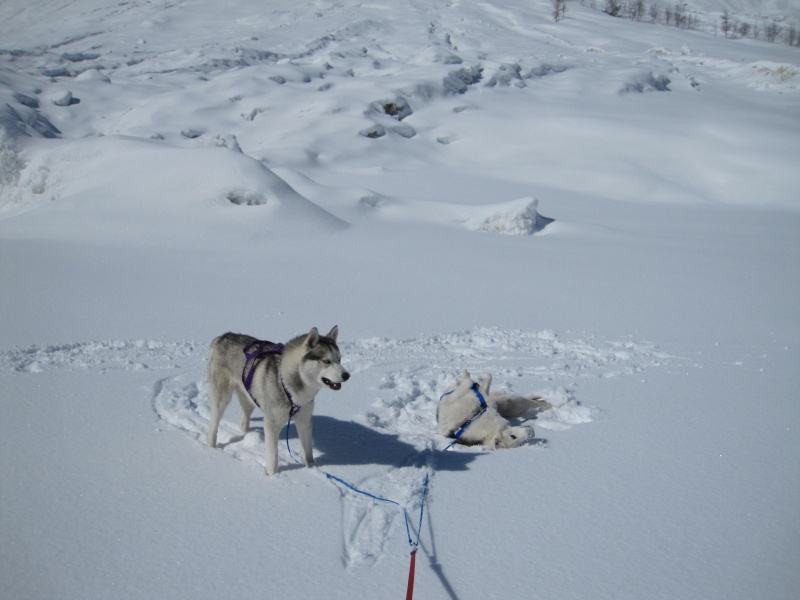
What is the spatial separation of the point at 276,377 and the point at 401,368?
213 cm

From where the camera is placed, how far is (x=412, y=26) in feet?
152

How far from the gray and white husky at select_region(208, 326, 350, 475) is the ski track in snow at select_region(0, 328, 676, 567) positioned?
0.28 meters

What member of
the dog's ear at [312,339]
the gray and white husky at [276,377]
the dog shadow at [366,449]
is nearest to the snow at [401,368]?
the dog shadow at [366,449]

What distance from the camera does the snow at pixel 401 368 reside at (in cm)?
273

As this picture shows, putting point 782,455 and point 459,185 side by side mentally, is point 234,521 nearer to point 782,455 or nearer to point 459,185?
point 782,455

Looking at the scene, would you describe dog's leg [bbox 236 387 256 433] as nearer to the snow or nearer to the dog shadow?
the snow

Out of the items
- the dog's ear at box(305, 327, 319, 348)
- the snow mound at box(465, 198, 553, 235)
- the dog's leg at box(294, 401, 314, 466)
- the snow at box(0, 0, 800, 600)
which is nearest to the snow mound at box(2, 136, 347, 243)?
the snow at box(0, 0, 800, 600)

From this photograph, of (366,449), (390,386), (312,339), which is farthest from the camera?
(390,386)

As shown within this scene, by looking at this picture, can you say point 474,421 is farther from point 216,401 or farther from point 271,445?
point 216,401

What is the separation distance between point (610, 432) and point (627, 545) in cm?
134

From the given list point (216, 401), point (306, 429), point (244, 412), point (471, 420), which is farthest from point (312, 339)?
point (471, 420)

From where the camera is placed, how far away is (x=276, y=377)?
11.1ft

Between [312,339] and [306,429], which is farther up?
[312,339]

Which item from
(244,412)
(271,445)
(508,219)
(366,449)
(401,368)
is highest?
(271,445)
